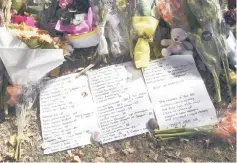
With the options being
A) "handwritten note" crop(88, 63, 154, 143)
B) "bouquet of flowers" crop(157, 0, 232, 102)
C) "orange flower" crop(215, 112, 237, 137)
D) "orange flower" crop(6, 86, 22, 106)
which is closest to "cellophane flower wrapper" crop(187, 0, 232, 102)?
"bouquet of flowers" crop(157, 0, 232, 102)

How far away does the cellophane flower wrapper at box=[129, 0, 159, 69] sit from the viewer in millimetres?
2103

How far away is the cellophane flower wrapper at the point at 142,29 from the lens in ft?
6.90

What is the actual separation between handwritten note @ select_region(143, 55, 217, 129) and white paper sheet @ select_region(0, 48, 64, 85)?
1.73 feet

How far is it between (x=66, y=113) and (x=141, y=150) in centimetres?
47

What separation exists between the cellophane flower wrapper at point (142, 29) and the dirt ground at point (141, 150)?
38 cm

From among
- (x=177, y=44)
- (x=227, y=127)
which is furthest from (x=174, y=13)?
(x=227, y=127)

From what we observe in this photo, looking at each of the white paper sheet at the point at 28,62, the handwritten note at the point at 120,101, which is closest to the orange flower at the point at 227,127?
the handwritten note at the point at 120,101

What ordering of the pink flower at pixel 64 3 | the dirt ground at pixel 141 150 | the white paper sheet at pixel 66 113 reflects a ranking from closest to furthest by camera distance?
the dirt ground at pixel 141 150 → the white paper sheet at pixel 66 113 → the pink flower at pixel 64 3

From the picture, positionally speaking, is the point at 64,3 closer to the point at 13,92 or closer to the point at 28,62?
the point at 28,62

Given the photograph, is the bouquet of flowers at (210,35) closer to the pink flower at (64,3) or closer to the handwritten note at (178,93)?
the handwritten note at (178,93)

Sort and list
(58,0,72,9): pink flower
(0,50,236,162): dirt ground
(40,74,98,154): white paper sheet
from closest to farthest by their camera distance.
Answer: (0,50,236,162): dirt ground
(40,74,98,154): white paper sheet
(58,0,72,9): pink flower

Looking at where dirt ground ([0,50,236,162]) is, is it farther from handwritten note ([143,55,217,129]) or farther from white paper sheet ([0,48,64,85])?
white paper sheet ([0,48,64,85])

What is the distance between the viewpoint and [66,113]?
2092mm

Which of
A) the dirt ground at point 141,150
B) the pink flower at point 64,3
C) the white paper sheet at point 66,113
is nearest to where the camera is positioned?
the dirt ground at point 141,150
